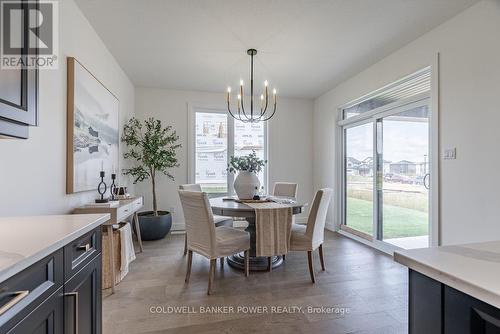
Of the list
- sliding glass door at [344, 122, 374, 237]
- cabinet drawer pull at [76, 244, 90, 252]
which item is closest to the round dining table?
cabinet drawer pull at [76, 244, 90, 252]

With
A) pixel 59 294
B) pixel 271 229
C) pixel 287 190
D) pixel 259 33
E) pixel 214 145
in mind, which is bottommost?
pixel 271 229

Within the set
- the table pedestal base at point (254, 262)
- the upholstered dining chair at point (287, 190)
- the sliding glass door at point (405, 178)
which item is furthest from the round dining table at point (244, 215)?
the sliding glass door at point (405, 178)

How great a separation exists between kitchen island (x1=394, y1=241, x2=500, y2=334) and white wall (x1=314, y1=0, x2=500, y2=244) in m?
1.71

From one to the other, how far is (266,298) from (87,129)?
225cm

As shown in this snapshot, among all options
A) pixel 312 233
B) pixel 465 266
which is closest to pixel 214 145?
pixel 312 233

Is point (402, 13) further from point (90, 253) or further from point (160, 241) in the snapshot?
point (160, 241)

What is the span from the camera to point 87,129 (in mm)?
2355

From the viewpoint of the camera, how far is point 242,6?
2199 millimetres

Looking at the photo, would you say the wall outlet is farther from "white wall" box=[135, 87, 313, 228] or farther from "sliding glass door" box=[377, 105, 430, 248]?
"white wall" box=[135, 87, 313, 228]

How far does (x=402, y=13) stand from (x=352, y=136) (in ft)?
6.91

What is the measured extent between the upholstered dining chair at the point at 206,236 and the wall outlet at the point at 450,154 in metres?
2.12

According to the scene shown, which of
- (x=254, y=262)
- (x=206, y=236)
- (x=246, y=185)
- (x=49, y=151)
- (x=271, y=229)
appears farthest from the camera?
(x=246, y=185)

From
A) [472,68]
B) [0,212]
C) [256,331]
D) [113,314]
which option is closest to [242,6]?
[472,68]

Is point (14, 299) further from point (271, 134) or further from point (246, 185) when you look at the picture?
point (271, 134)
